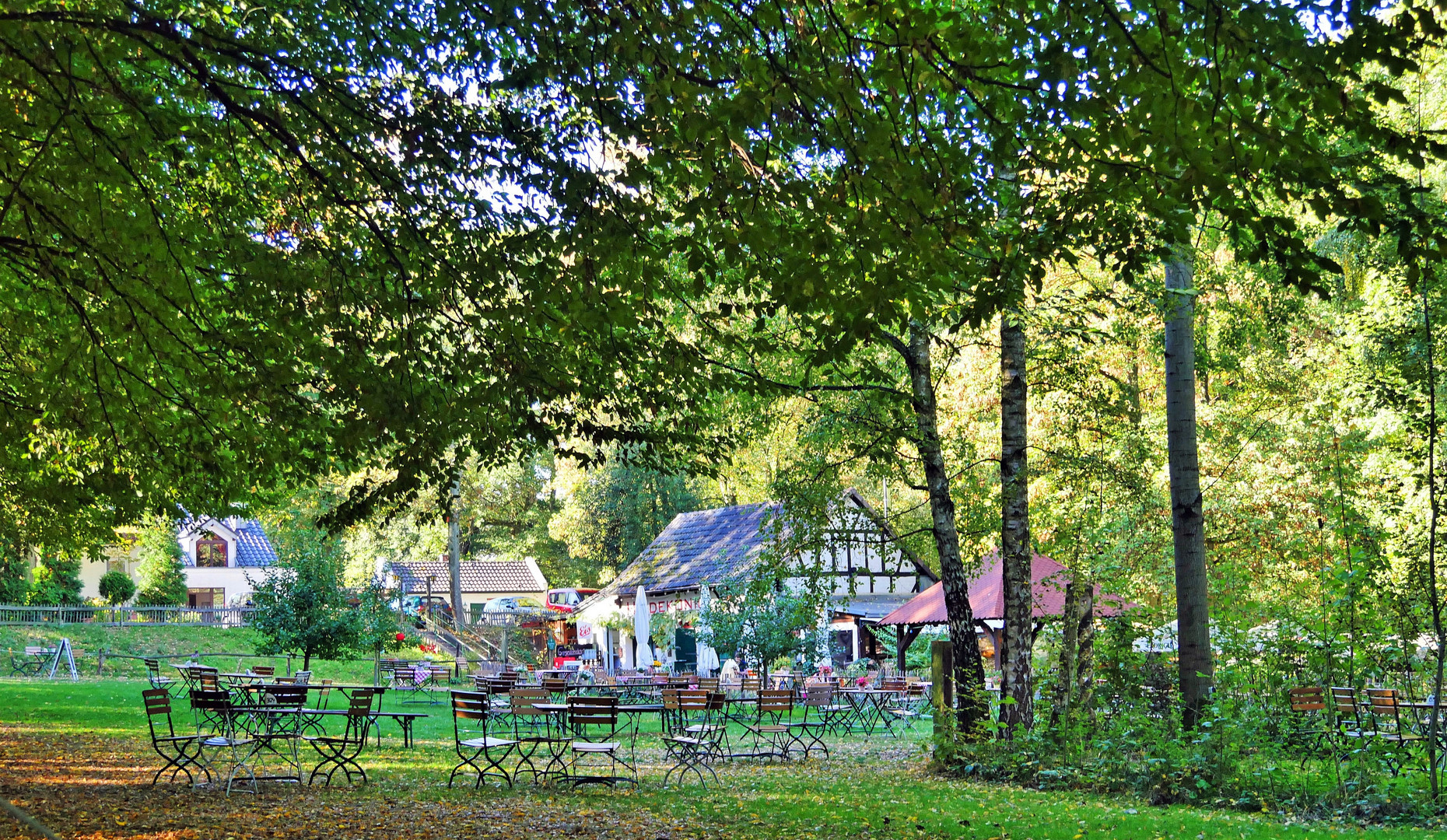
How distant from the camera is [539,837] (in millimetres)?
9328

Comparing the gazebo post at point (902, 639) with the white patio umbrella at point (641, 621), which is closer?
the gazebo post at point (902, 639)

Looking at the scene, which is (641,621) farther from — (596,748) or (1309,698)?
(1309,698)

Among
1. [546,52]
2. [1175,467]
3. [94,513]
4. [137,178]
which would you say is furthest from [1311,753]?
[94,513]

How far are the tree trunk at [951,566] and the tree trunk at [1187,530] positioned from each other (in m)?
2.42

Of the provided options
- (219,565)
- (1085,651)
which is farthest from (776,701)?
(219,565)

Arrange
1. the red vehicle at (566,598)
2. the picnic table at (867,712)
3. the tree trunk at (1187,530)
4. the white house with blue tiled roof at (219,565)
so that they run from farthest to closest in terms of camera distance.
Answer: the white house with blue tiled roof at (219,565), the red vehicle at (566,598), the picnic table at (867,712), the tree trunk at (1187,530)

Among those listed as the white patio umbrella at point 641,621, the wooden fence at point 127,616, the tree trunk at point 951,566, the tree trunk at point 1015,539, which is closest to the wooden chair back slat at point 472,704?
the tree trunk at point 951,566

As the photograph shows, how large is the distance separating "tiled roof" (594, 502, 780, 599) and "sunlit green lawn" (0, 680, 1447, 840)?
16534mm

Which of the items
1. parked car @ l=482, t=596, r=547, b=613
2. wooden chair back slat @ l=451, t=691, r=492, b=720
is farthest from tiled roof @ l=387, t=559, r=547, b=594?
wooden chair back slat @ l=451, t=691, r=492, b=720

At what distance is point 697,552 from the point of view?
37.3m

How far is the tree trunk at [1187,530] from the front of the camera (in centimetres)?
1184

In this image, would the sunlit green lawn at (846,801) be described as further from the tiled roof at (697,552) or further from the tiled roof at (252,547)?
the tiled roof at (252,547)

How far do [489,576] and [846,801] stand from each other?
49281 mm

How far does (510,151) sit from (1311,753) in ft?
30.6
